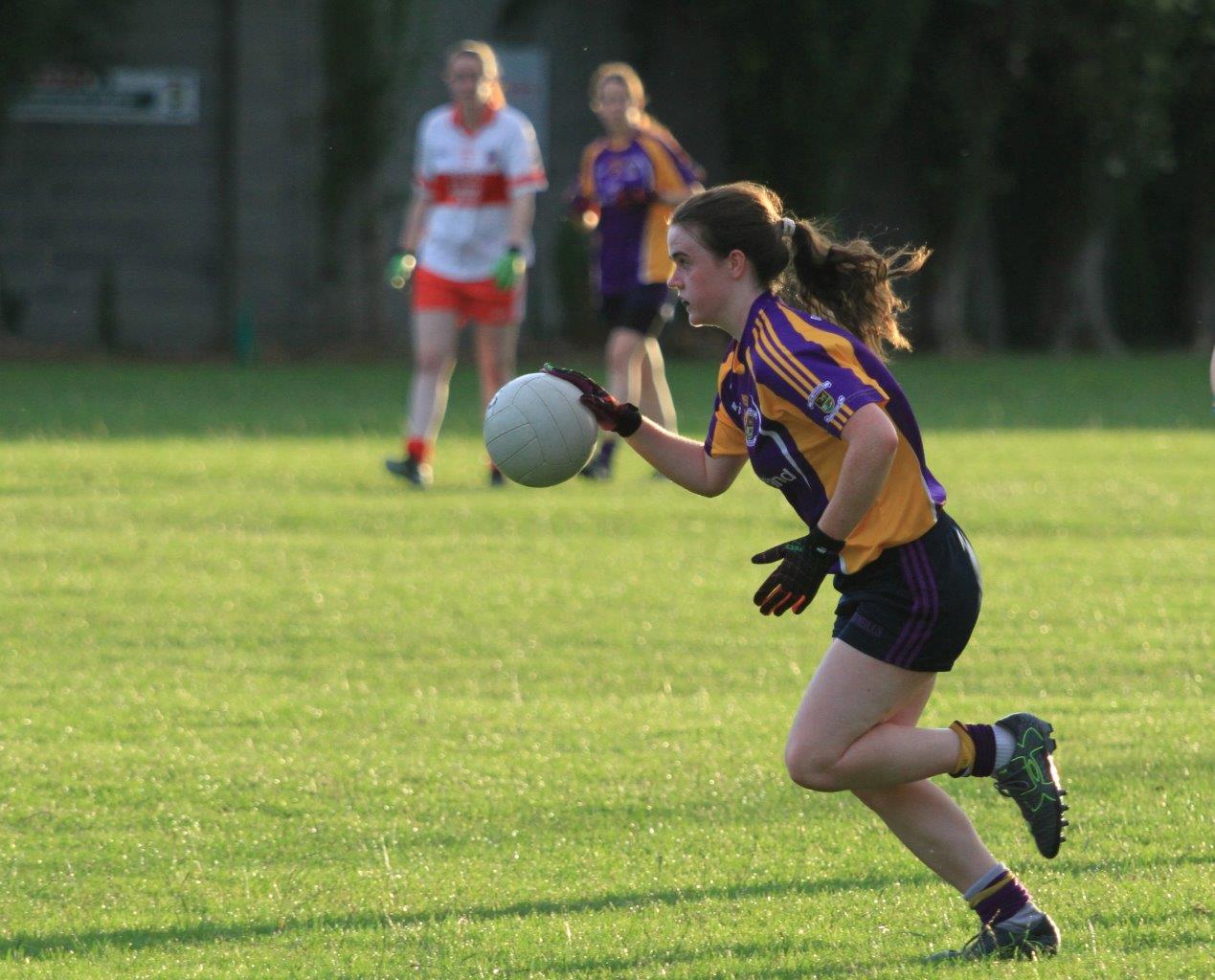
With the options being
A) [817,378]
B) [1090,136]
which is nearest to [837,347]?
[817,378]

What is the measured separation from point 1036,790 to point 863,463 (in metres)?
0.82

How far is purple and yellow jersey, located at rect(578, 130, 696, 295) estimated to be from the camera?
12.7 m

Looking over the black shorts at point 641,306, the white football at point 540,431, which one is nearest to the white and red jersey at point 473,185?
the black shorts at point 641,306

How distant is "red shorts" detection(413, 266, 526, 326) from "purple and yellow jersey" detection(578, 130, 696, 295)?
0.69m

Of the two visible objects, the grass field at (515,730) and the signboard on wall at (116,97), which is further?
the signboard on wall at (116,97)

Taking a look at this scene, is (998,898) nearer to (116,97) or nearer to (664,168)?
(664,168)

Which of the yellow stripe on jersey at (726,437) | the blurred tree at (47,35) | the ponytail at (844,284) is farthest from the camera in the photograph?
the blurred tree at (47,35)

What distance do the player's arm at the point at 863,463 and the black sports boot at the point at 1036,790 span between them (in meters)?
0.65

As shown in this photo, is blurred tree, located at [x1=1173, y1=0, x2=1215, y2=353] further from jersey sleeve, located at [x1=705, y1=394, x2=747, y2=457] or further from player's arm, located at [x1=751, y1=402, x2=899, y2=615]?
player's arm, located at [x1=751, y1=402, x2=899, y2=615]

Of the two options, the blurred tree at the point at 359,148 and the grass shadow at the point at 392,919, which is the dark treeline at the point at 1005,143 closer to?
the blurred tree at the point at 359,148

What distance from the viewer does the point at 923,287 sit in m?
29.7

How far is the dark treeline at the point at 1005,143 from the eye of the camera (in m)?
26.9

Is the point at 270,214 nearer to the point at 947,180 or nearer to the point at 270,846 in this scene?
the point at 947,180

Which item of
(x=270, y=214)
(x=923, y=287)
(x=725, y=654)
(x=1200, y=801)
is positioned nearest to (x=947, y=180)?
(x=923, y=287)
